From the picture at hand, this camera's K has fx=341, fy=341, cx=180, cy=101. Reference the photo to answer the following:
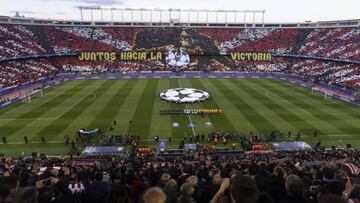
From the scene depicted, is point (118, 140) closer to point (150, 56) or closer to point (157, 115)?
point (157, 115)

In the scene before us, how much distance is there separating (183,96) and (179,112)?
9.74m

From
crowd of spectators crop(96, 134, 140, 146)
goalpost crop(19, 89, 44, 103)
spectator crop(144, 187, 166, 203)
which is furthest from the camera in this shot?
goalpost crop(19, 89, 44, 103)

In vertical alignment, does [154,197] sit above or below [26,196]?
above

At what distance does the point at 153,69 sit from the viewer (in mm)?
93000

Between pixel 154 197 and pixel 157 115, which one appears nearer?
pixel 154 197

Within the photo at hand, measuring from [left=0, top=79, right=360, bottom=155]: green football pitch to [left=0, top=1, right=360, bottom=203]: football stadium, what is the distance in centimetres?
23

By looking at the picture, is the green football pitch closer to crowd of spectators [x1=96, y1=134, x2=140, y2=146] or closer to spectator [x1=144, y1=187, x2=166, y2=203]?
crowd of spectators [x1=96, y1=134, x2=140, y2=146]

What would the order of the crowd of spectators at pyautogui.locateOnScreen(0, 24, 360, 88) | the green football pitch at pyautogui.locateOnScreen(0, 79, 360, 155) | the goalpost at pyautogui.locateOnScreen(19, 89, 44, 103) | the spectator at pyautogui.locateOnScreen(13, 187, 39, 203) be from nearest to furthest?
the spectator at pyautogui.locateOnScreen(13, 187, 39, 203) < the green football pitch at pyautogui.locateOnScreen(0, 79, 360, 155) < the goalpost at pyautogui.locateOnScreen(19, 89, 44, 103) < the crowd of spectators at pyautogui.locateOnScreen(0, 24, 360, 88)

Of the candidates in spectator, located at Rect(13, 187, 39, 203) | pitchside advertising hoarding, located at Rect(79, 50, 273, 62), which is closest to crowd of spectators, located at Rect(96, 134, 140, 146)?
Answer: spectator, located at Rect(13, 187, 39, 203)

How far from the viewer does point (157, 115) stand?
47.6 metres

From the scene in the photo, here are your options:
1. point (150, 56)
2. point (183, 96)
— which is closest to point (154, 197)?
point (183, 96)

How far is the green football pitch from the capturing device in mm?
39531

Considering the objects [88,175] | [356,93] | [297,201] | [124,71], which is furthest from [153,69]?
[297,201]

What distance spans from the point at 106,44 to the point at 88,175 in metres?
97.1
